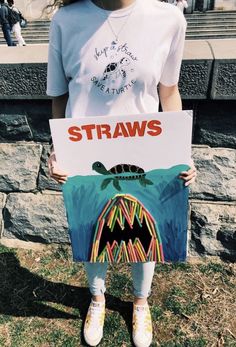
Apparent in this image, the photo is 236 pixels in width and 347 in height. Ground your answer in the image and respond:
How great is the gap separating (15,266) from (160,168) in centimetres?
141

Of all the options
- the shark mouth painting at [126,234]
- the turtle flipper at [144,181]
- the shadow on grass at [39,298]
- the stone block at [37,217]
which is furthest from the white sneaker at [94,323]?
the turtle flipper at [144,181]

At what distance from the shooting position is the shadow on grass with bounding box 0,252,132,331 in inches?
79.9

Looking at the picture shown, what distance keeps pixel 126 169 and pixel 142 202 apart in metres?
0.17

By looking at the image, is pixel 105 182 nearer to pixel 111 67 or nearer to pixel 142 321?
pixel 111 67

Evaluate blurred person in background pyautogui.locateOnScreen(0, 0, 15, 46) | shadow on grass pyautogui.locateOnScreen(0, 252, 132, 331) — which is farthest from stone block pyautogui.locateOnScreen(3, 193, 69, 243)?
blurred person in background pyautogui.locateOnScreen(0, 0, 15, 46)

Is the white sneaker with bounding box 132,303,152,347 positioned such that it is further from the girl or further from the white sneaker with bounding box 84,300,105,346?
the girl

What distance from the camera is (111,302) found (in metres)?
2.07

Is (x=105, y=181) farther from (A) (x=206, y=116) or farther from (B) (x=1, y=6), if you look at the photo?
(B) (x=1, y=6)

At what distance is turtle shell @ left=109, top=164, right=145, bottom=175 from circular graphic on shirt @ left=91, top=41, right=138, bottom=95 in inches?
11.8

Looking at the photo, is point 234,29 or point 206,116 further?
point 234,29

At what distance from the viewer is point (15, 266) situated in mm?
2332

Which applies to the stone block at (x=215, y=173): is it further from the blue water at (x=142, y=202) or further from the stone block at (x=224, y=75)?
the blue water at (x=142, y=202)

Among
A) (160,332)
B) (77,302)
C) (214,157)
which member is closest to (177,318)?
(160,332)

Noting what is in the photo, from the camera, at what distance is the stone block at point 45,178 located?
90.0 inches
